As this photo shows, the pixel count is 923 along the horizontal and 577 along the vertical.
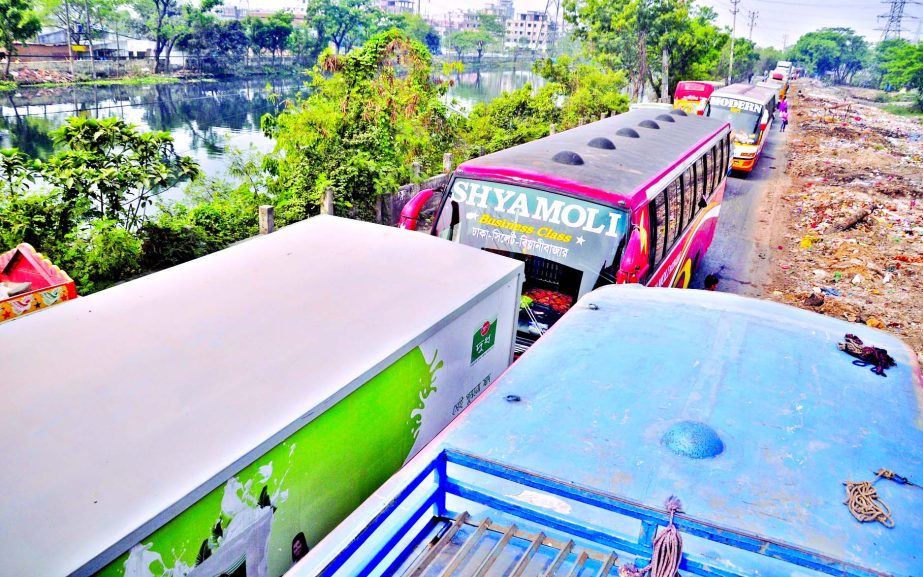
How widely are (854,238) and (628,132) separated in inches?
310

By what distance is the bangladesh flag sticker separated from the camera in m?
4.25

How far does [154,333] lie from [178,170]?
20.2 feet

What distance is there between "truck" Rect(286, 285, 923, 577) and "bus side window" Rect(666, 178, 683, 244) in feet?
11.1

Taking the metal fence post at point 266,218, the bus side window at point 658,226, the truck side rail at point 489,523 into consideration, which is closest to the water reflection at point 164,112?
the metal fence post at point 266,218

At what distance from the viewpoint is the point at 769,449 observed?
101 inches

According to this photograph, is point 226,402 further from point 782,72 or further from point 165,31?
point 165,31

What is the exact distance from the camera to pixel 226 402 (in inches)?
103

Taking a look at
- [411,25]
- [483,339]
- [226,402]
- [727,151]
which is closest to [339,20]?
[411,25]

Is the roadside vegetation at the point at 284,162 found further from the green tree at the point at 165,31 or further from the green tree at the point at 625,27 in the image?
the green tree at the point at 165,31

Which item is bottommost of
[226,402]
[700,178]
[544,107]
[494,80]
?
[226,402]

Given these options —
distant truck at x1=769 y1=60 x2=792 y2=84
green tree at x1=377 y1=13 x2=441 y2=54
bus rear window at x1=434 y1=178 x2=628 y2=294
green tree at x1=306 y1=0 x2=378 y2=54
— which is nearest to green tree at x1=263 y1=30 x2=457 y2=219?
bus rear window at x1=434 y1=178 x2=628 y2=294

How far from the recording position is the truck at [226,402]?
209 cm

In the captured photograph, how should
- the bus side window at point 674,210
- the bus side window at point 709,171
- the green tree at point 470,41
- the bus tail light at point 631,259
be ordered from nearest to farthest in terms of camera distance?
the bus tail light at point 631,259
the bus side window at point 674,210
the bus side window at point 709,171
the green tree at point 470,41

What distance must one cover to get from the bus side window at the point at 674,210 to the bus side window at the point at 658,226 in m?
0.22
